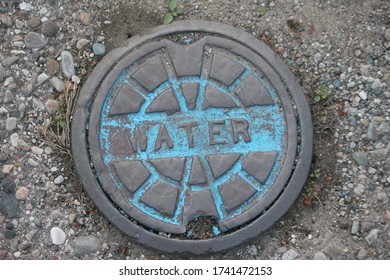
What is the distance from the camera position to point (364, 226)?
7.90 feet

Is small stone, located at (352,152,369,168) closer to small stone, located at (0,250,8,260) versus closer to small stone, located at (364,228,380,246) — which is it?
small stone, located at (364,228,380,246)

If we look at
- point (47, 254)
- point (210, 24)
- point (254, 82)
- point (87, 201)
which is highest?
point (210, 24)

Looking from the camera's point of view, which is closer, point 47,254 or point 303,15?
point 47,254

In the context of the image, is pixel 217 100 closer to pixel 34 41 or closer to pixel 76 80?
pixel 76 80

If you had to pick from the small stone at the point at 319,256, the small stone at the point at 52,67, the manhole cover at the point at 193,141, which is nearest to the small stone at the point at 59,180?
the manhole cover at the point at 193,141

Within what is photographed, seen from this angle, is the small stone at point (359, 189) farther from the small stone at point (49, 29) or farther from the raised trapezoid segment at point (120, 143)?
the small stone at point (49, 29)

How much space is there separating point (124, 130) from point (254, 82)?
590 millimetres

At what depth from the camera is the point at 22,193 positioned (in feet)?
8.07

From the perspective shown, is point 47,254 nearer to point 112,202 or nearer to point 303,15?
point 112,202

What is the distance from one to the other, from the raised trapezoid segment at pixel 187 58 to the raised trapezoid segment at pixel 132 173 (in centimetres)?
43

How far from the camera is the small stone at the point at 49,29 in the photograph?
2.57 m

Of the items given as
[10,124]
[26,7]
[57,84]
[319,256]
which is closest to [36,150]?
[10,124]

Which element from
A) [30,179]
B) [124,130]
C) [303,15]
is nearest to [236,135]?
[124,130]

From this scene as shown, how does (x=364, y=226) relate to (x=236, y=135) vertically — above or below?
below
